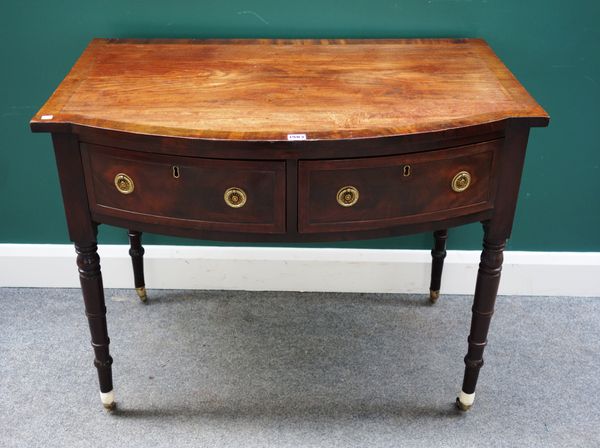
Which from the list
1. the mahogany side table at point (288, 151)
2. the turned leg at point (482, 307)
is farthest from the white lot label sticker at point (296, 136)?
the turned leg at point (482, 307)

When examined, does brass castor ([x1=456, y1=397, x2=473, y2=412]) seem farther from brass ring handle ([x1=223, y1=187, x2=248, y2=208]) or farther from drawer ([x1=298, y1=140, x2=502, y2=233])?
brass ring handle ([x1=223, y1=187, x2=248, y2=208])

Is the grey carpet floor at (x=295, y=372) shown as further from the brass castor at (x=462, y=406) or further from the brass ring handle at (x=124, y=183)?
the brass ring handle at (x=124, y=183)

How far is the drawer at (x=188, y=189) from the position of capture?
141 cm

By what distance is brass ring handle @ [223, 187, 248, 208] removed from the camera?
4.69ft

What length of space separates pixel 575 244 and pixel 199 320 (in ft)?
3.41

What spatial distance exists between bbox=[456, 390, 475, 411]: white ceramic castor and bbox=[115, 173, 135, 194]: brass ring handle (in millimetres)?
880

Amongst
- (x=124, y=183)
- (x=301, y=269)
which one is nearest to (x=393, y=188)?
(x=124, y=183)

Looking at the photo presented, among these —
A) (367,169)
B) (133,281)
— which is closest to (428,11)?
(367,169)

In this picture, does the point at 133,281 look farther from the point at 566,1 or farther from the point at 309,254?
the point at 566,1

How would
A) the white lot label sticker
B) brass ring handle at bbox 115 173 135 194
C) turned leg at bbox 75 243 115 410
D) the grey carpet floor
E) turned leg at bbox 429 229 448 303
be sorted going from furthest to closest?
turned leg at bbox 429 229 448 303, the grey carpet floor, turned leg at bbox 75 243 115 410, brass ring handle at bbox 115 173 135 194, the white lot label sticker

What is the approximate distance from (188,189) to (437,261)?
869mm

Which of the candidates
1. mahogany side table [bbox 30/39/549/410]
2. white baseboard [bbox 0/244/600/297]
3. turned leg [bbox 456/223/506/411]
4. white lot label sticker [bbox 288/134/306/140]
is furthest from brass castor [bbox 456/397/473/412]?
white lot label sticker [bbox 288/134/306/140]

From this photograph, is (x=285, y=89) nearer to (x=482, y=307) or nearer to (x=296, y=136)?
(x=296, y=136)

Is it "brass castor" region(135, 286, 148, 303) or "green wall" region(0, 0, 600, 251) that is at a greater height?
"green wall" region(0, 0, 600, 251)
